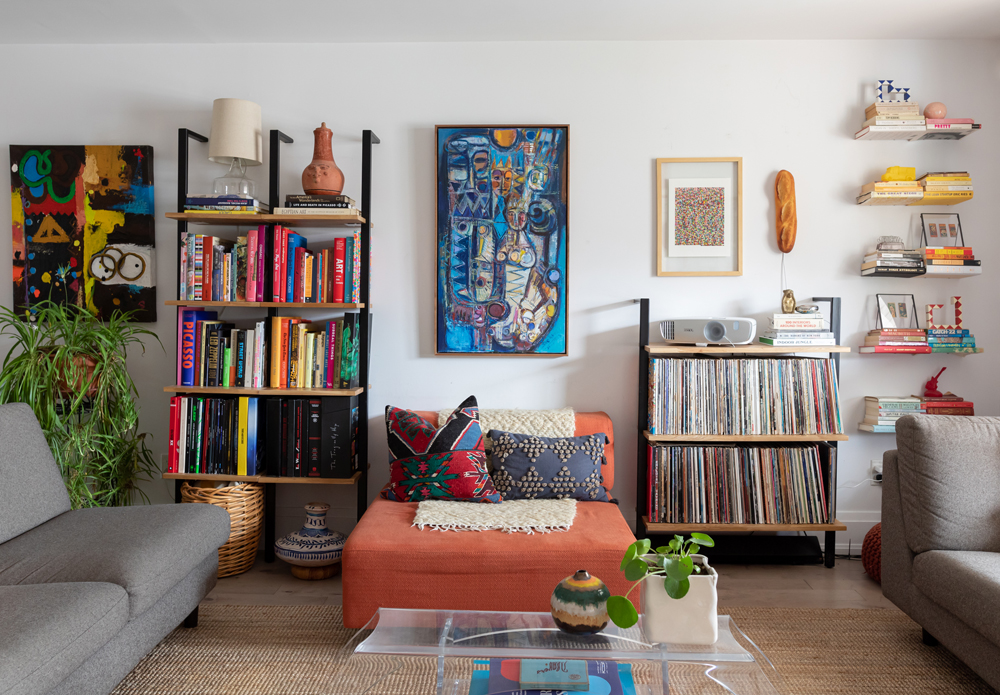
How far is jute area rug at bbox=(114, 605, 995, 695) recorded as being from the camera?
1.99m

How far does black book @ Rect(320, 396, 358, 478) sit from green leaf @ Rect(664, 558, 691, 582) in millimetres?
1758

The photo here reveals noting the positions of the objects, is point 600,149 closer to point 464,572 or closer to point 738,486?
point 738,486

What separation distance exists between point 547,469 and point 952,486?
137 cm

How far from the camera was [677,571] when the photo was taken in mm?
1485

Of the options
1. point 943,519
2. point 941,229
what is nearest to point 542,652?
point 943,519

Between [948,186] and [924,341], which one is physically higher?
[948,186]

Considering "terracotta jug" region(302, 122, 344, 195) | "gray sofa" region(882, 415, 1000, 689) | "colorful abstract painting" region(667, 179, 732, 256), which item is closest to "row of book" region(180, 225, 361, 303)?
"terracotta jug" region(302, 122, 344, 195)

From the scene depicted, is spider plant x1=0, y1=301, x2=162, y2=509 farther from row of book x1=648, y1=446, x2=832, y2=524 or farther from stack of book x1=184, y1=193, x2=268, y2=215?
row of book x1=648, y1=446, x2=832, y2=524

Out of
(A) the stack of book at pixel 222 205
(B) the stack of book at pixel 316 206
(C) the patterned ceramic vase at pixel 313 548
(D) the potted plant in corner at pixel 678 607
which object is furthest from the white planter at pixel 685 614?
(A) the stack of book at pixel 222 205

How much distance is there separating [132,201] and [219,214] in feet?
2.01

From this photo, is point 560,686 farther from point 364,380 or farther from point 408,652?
point 364,380

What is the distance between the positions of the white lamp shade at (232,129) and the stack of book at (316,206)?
35cm

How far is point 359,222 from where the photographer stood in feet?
9.61

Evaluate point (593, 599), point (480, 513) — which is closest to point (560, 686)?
point (593, 599)
